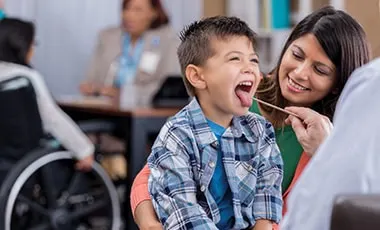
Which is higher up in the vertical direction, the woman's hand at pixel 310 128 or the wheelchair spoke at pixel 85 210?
the woman's hand at pixel 310 128

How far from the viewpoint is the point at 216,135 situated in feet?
5.14

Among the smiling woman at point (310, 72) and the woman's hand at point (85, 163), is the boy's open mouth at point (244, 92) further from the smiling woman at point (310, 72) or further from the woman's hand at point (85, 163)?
the woman's hand at point (85, 163)

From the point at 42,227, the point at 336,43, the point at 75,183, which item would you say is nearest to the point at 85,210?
the point at 75,183

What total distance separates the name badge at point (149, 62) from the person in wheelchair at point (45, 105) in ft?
3.62

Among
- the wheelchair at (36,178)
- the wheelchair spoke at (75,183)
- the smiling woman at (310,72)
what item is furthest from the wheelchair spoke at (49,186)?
the smiling woman at (310,72)

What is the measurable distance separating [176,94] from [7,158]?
0.89 metres

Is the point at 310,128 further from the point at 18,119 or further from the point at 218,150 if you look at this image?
the point at 18,119

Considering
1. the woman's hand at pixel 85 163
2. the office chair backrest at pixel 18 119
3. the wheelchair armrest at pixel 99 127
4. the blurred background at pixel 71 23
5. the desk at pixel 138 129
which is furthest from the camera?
the blurred background at pixel 71 23

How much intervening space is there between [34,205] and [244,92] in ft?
7.06

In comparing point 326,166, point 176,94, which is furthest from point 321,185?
point 176,94

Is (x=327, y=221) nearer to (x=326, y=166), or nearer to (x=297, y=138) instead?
(x=326, y=166)

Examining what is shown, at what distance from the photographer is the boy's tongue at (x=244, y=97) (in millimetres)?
1556

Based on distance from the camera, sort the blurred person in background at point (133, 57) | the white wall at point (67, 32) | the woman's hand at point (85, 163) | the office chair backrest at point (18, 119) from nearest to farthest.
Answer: the office chair backrest at point (18, 119)
the woman's hand at point (85, 163)
the blurred person in background at point (133, 57)
the white wall at point (67, 32)

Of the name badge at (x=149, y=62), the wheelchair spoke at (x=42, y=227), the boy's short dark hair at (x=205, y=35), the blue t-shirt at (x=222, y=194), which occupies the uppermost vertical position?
the boy's short dark hair at (x=205, y=35)
